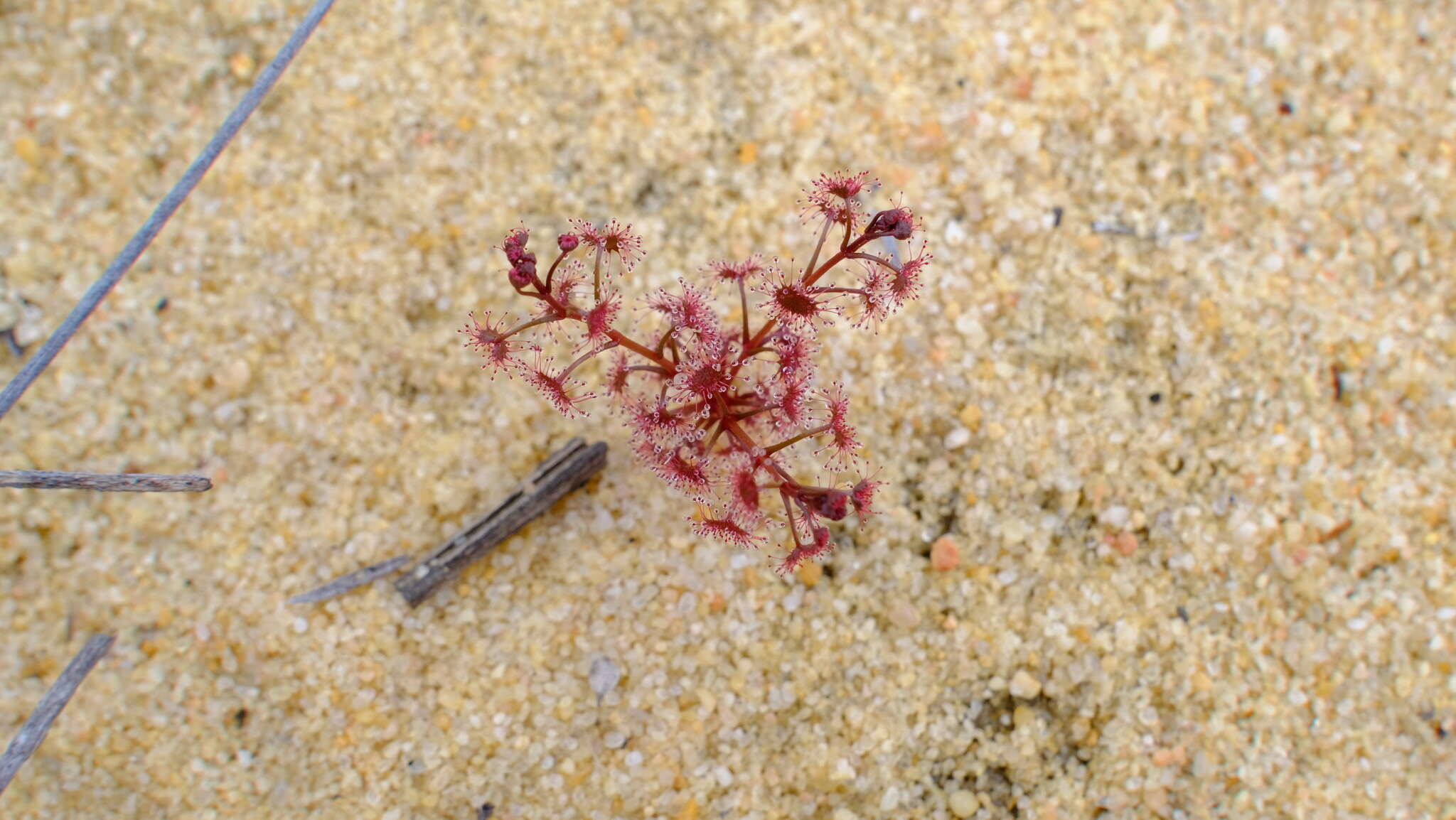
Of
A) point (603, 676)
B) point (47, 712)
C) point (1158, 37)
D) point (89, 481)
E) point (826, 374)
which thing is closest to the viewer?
point (89, 481)

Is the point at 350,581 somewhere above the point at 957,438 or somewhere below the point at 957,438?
above

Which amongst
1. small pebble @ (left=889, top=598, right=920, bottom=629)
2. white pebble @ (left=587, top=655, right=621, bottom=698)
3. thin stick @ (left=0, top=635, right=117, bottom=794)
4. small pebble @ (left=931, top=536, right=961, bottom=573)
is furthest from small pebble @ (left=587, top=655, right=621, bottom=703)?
thin stick @ (left=0, top=635, right=117, bottom=794)

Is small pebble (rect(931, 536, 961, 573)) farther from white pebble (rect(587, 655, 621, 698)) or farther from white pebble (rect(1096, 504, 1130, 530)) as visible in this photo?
white pebble (rect(587, 655, 621, 698))

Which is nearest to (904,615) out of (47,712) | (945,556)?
(945,556)

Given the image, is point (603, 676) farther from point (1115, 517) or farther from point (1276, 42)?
point (1276, 42)

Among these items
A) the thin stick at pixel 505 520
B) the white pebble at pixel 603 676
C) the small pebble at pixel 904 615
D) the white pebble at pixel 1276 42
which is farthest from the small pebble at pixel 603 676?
the white pebble at pixel 1276 42
